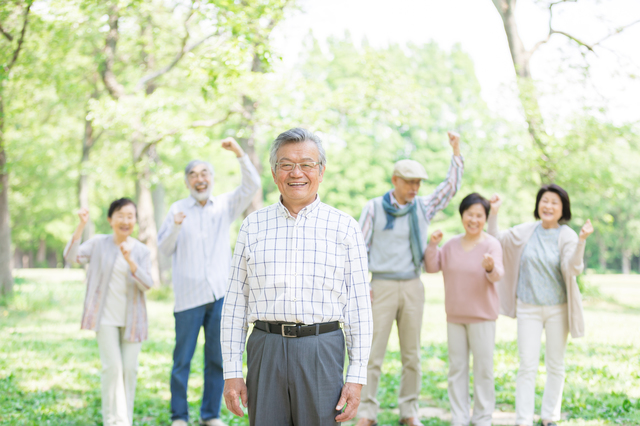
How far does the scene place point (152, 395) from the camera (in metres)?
6.34

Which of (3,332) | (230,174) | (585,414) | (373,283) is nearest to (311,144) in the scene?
(373,283)

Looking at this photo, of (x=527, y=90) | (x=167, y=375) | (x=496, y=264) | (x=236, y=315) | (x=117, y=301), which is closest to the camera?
(x=236, y=315)

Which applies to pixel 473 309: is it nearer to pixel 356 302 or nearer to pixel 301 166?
pixel 356 302

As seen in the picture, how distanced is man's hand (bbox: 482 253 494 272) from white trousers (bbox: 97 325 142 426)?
2.99 m

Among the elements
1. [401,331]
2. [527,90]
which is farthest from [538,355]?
[527,90]

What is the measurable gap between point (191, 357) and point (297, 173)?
9.42 ft

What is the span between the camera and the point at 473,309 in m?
4.92

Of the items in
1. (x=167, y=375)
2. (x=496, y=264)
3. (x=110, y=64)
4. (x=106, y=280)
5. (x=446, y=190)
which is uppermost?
(x=110, y=64)

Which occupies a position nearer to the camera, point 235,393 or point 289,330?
point 289,330

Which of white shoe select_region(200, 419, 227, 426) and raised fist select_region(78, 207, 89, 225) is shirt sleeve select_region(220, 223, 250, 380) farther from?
white shoe select_region(200, 419, 227, 426)

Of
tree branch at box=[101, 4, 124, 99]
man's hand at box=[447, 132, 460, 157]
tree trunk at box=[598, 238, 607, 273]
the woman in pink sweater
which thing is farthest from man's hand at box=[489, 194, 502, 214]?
tree trunk at box=[598, 238, 607, 273]

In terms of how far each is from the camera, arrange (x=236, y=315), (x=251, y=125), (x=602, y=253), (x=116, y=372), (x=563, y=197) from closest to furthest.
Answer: (x=236, y=315) → (x=116, y=372) → (x=563, y=197) → (x=251, y=125) → (x=602, y=253)

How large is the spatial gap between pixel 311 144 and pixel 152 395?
14.9 ft

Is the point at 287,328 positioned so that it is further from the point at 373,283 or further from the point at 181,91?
the point at 181,91
